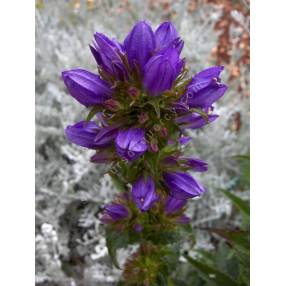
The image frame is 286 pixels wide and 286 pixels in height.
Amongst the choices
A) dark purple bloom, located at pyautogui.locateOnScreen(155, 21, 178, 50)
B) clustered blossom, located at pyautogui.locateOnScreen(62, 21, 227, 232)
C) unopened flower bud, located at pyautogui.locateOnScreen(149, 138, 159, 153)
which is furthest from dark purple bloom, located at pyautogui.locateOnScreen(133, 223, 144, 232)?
dark purple bloom, located at pyautogui.locateOnScreen(155, 21, 178, 50)

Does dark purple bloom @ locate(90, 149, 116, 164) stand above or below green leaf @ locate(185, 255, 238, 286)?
above

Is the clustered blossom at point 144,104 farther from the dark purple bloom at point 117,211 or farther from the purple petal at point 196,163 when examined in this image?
the dark purple bloom at point 117,211

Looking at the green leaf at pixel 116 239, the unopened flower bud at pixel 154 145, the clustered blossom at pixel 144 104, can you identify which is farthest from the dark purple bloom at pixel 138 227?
the unopened flower bud at pixel 154 145

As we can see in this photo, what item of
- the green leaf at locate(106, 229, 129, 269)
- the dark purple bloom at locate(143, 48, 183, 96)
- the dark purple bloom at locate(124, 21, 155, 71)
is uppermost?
the dark purple bloom at locate(124, 21, 155, 71)

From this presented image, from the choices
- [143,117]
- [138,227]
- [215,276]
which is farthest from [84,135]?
[215,276]

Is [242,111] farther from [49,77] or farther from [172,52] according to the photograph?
[172,52]

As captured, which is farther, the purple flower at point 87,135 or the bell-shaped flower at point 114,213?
the bell-shaped flower at point 114,213

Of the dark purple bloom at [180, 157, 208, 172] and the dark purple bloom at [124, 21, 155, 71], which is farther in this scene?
the dark purple bloom at [180, 157, 208, 172]

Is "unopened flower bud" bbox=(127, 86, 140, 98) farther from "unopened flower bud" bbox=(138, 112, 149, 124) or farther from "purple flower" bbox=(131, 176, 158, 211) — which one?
"purple flower" bbox=(131, 176, 158, 211)
